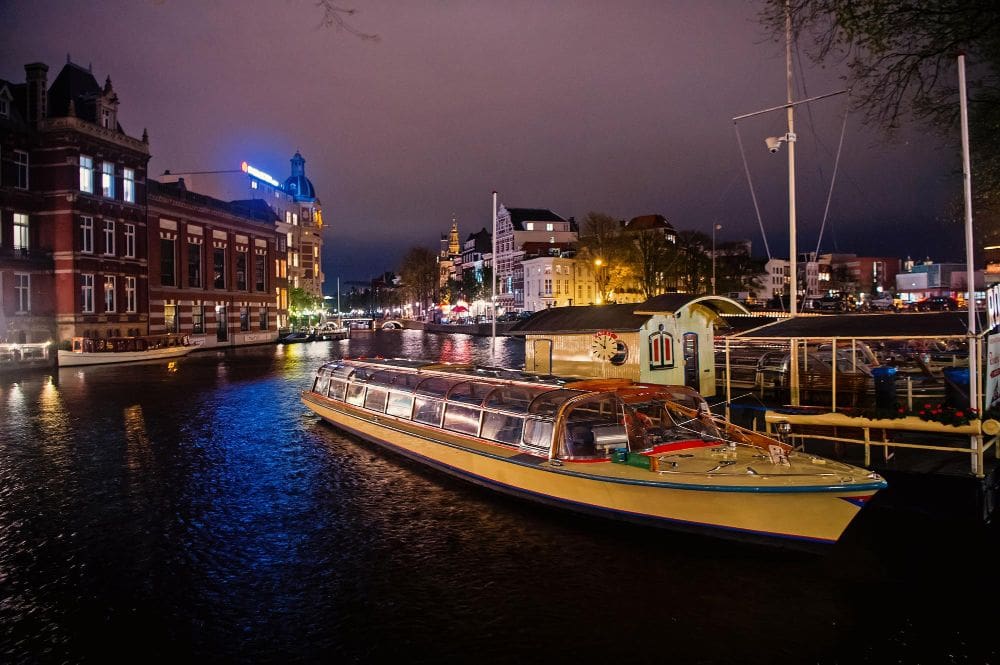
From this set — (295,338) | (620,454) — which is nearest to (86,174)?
(295,338)

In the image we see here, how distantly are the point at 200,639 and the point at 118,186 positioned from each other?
52.4m

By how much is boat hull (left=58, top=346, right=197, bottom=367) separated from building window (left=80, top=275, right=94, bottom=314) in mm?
4886

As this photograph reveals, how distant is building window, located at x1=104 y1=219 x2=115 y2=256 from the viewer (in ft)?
158

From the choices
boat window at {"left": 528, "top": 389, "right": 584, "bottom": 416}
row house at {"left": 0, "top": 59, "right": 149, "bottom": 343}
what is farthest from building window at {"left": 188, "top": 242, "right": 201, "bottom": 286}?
boat window at {"left": 528, "top": 389, "right": 584, "bottom": 416}

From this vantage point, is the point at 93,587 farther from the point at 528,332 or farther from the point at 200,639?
the point at 528,332

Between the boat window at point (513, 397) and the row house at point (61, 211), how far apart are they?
1705 inches

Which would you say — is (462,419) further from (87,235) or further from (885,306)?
(885,306)

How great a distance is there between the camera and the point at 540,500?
39.8ft

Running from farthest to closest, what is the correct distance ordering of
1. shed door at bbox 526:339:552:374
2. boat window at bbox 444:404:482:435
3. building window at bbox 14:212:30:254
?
1. building window at bbox 14:212:30:254
2. shed door at bbox 526:339:552:374
3. boat window at bbox 444:404:482:435

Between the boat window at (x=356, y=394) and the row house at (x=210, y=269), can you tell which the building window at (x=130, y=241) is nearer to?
the row house at (x=210, y=269)

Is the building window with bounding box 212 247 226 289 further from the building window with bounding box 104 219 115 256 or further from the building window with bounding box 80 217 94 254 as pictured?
the building window with bounding box 80 217 94 254

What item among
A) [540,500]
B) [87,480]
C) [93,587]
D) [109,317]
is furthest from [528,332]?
[109,317]

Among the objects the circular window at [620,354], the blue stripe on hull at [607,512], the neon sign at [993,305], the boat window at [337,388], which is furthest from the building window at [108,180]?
the neon sign at [993,305]

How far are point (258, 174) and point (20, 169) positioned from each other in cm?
5321
